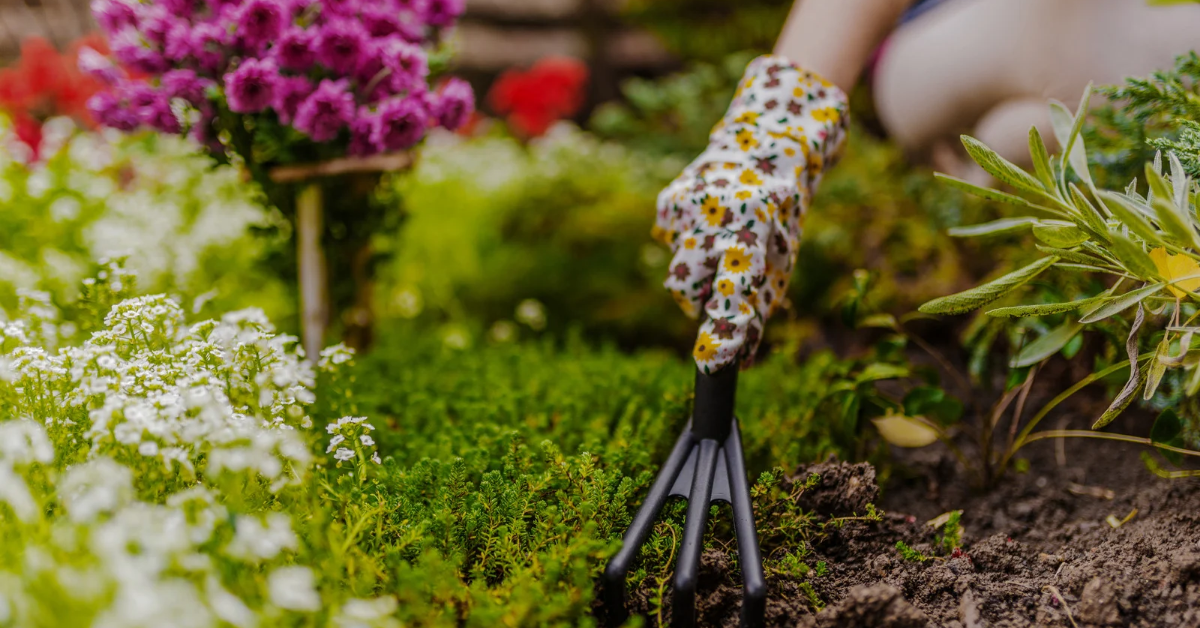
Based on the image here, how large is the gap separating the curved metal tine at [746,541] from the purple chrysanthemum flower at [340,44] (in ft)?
2.91

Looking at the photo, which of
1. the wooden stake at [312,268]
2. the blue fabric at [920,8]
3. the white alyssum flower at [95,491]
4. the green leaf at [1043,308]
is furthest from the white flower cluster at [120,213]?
the blue fabric at [920,8]

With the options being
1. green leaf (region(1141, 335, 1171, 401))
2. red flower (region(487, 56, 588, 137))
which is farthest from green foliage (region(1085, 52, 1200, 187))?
red flower (region(487, 56, 588, 137))

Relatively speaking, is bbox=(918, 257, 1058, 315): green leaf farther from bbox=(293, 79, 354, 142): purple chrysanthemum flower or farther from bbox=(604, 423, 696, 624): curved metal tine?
bbox=(293, 79, 354, 142): purple chrysanthemum flower

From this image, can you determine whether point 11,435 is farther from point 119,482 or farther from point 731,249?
point 731,249

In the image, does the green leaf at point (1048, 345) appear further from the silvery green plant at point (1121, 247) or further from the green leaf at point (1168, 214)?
the green leaf at point (1168, 214)

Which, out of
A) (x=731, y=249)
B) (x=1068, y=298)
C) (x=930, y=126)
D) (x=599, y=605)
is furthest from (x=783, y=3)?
(x=599, y=605)

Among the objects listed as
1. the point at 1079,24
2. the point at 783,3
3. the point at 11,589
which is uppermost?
the point at 783,3

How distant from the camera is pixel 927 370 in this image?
4.32 ft

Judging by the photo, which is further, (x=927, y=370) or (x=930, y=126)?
(x=930, y=126)

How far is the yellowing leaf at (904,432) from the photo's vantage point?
134 cm

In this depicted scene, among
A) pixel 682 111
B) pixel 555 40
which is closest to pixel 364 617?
pixel 682 111

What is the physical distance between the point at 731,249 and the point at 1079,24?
3.54 feet

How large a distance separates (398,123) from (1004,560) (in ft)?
3.79

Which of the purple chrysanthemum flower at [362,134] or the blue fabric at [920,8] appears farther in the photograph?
the blue fabric at [920,8]
